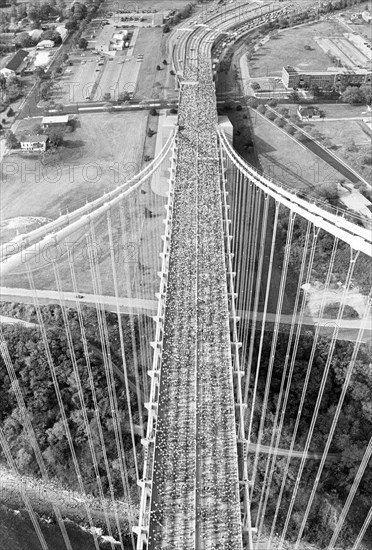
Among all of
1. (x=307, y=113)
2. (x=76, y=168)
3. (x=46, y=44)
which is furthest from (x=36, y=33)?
(x=307, y=113)

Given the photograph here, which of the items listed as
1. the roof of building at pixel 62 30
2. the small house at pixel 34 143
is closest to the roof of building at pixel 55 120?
the small house at pixel 34 143

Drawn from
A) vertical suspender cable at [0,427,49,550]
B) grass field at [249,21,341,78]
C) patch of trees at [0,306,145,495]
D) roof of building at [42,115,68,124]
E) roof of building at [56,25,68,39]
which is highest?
roof of building at [56,25,68,39]

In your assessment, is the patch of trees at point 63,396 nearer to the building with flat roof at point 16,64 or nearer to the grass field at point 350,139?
the grass field at point 350,139

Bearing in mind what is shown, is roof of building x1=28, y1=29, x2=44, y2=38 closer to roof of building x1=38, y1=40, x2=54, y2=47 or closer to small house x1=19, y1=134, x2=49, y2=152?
roof of building x1=38, y1=40, x2=54, y2=47

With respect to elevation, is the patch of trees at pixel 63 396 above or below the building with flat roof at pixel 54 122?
below

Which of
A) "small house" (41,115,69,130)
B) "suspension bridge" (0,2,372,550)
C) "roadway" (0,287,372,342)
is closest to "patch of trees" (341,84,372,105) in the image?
"suspension bridge" (0,2,372,550)

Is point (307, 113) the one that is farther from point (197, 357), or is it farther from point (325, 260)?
point (197, 357)
